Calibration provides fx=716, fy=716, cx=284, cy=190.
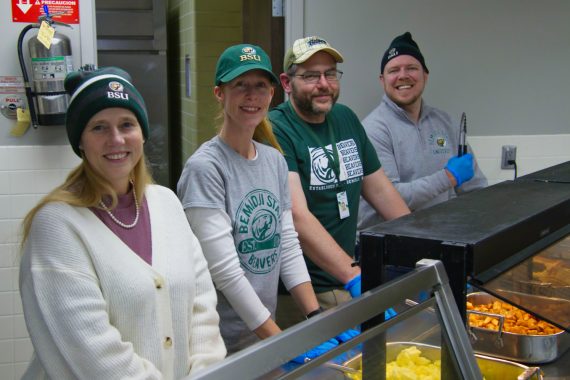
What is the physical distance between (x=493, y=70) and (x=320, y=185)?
2003mm

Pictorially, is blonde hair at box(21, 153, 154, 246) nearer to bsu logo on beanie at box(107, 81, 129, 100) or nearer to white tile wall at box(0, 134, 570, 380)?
bsu logo on beanie at box(107, 81, 129, 100)

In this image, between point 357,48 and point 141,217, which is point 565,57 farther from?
point 141,217

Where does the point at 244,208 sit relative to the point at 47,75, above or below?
below

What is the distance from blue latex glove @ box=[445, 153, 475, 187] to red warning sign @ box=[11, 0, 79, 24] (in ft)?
6.23

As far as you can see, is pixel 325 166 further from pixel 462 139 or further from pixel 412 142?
pixel 462 139

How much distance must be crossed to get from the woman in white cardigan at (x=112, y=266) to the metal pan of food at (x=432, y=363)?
20.2 inches

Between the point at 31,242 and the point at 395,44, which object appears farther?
the point at 395,44

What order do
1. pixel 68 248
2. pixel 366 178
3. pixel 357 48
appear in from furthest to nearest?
1. pixel 357 48
2. pixel 366 178
3. pixel 68 248

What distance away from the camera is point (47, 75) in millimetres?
3258

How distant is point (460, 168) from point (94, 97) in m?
2.08

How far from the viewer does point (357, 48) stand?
3.98 metres

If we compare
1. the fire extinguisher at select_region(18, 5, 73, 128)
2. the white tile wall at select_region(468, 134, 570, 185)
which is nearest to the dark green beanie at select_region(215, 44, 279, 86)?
the fire extinguisher at select_region(18, 5, 73, 128)

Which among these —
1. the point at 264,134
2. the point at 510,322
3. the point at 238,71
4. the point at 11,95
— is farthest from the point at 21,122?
the point at 510,322

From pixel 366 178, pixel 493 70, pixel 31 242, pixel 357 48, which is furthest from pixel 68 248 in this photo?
pixel 493 70
